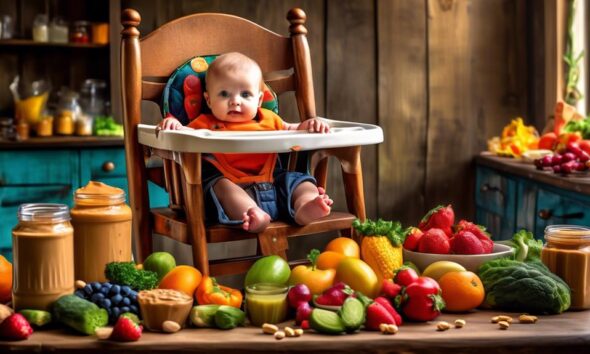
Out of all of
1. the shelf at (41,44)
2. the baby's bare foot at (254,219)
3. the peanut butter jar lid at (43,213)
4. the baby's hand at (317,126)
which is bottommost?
the baby's bare foot at (254,219)

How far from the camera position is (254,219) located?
2.02 meters

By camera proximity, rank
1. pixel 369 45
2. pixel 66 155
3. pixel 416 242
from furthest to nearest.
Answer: pixel 369 45 → pixel 66 155 → pixel 416 242

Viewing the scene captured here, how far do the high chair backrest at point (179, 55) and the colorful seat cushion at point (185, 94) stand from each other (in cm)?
4

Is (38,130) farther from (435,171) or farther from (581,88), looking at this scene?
(581,88)

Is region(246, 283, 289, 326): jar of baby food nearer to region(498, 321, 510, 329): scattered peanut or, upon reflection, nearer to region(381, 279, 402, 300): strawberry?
region(381, 279, 402, 300): strawberry

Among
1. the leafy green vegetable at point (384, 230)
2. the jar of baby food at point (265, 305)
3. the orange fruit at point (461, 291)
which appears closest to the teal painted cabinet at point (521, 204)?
the leafy green vegetable at point (384, 230)

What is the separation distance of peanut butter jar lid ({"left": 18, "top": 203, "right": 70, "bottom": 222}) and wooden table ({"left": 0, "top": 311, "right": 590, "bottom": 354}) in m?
0.19

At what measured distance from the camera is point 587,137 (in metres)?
3.32

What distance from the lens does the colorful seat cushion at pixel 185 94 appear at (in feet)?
7.72

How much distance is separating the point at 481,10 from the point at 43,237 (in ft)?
10.3

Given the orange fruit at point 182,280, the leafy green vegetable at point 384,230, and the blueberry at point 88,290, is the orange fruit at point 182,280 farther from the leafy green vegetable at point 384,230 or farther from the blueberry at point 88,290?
the leafy green vegetable at point 384,230

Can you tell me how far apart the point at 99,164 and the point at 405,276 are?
7.92 ft

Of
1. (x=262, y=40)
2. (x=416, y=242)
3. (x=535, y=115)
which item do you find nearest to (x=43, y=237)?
(x=416, y=242)

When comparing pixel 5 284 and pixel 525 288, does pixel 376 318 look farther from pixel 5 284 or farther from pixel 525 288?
pixel 5 284
